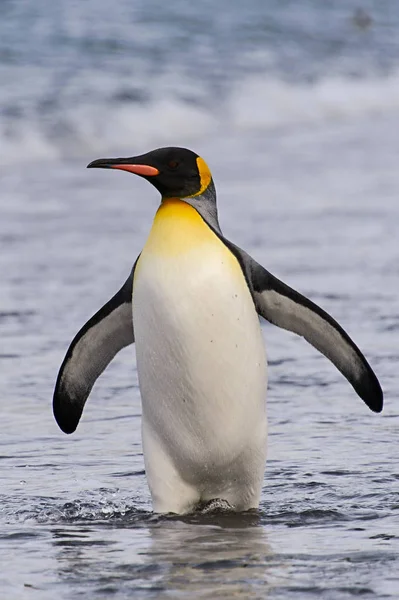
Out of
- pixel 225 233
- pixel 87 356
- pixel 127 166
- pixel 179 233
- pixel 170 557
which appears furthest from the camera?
pixel 225 233

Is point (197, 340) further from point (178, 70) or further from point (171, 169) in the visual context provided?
point (178, 70)

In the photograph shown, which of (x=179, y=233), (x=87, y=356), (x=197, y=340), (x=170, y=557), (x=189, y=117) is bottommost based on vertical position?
(x=189, y=117)

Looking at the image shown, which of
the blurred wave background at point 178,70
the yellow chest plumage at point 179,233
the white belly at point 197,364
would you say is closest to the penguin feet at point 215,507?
the white belly at point 197,364

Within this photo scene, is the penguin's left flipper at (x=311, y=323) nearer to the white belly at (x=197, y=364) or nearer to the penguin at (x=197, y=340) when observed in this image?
the penguin at (x=197, y=340)

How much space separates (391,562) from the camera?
372 centimetres

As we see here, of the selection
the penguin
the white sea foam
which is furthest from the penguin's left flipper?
the white sea foam

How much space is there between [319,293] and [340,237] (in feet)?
4.52

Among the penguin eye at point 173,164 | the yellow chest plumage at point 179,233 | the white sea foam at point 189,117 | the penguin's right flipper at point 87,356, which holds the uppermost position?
the penguin eye at point 173,164

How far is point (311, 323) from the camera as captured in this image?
4730 millimetres

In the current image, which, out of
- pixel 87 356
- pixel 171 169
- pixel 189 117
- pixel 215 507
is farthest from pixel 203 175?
pixel 189 117

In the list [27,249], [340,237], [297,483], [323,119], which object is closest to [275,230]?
[340,237]

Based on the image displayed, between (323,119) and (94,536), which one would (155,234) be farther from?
(323,119)

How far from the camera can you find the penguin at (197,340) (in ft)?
14.6

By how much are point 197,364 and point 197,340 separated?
0.24 ft
